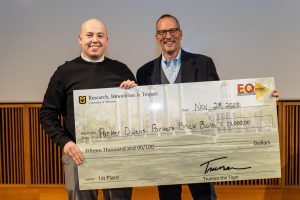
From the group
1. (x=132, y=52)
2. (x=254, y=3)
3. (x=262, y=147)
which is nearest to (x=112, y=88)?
(x=262, y=147)

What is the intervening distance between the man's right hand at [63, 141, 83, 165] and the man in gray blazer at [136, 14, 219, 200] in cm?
53

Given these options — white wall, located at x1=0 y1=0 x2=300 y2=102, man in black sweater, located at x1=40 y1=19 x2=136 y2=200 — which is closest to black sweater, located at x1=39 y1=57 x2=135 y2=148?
man in black sweater, located at x1=40 y1=19 x2=136 y2=200

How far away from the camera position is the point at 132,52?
3.04m

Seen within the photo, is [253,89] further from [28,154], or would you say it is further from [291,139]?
[28,154]

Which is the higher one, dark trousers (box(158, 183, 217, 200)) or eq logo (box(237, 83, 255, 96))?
eq logo (box(237, 83, 255, 96))

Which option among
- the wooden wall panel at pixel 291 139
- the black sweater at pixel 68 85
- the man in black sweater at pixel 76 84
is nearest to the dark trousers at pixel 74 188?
the man in black sweater at pixel 76 84

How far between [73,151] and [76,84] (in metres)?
0.33

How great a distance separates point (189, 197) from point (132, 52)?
118 centimetres

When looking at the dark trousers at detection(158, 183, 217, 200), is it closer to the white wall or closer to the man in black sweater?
the man in black sweater

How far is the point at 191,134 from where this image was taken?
205cm

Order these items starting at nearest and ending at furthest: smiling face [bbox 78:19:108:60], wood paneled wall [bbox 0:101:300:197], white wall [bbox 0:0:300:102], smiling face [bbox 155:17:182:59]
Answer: smiling face [bbox 78:19:108:60] → smiling face [bbox 155:17:182:59] → white wall [bbox 0:0:300:102] → wood paneled wall [bbox 0:101:300:197]

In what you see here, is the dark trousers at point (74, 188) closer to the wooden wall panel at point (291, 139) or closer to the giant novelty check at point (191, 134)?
the giant novelty check at point (191, 134)

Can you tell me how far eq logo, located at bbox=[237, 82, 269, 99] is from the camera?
2027 mm

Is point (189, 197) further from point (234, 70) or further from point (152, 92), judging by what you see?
point (152, 92)
